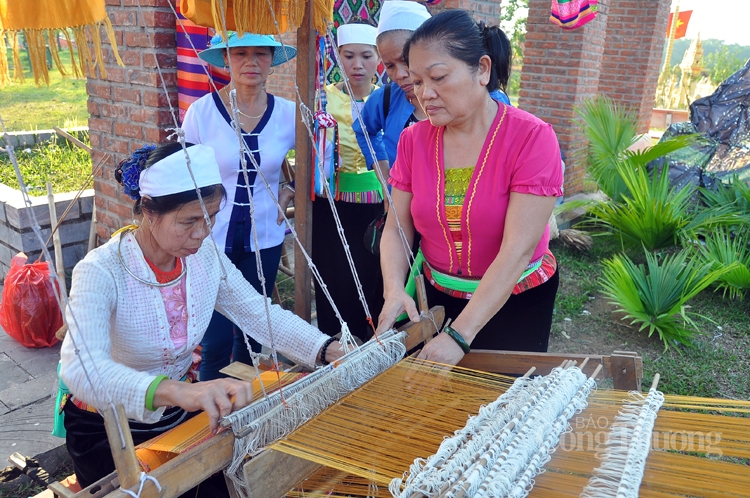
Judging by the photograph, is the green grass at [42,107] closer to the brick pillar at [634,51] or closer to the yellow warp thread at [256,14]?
the yellow warp thread at [256,14]

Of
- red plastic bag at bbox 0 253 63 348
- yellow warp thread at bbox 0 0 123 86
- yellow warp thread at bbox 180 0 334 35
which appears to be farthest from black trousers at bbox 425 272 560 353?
red plastic bag at bbox 0 253 63 348

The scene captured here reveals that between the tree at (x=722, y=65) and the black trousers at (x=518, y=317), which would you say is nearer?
the black trousers at (x=518, y=317)

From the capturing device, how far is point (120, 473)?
1066 mm

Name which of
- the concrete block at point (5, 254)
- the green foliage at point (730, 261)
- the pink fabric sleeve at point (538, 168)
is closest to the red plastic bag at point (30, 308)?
the concrete block at point (5, 254)

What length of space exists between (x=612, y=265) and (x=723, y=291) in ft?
4.46

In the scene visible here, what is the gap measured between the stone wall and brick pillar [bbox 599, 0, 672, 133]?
7.84 meters

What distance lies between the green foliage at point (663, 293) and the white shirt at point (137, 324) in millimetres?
3304

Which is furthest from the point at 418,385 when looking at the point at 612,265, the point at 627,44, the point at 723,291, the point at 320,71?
the point at 627,44

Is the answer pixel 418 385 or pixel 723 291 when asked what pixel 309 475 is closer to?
pixel 418 385

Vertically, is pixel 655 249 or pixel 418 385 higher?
pixel 418 385

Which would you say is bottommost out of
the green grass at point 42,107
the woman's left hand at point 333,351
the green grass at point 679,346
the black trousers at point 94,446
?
the green grass at point 679,346

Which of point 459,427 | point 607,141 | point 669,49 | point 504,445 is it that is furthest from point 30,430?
point 669,49

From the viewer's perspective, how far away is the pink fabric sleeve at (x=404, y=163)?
6.59 feet

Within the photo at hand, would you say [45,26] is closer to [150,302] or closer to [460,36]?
[150,302]
